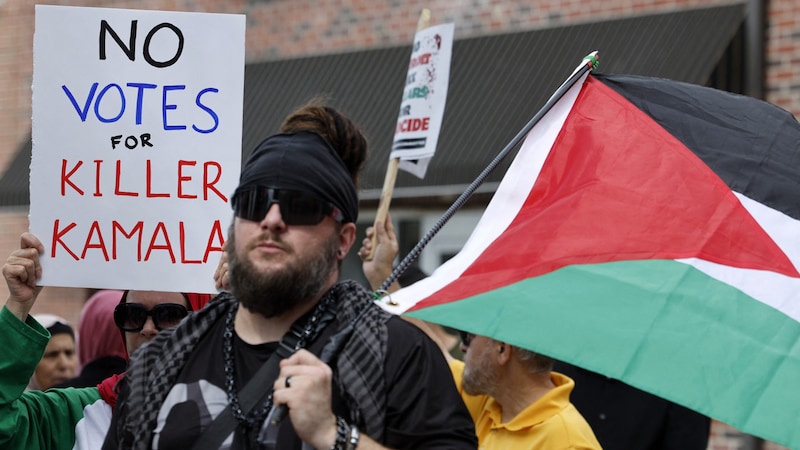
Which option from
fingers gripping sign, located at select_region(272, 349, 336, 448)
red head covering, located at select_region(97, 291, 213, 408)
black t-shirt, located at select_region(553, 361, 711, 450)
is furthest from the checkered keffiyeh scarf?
black t-shirt, located at select_region(553, 361, 711, 450)

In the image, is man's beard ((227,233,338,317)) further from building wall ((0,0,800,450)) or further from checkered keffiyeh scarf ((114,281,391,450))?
building wall ((0,0,800,450))

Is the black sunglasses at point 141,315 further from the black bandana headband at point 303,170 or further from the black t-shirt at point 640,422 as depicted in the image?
the black t-shirt at point 640,422

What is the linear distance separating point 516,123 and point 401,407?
729 cm

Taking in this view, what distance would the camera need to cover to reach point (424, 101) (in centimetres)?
627

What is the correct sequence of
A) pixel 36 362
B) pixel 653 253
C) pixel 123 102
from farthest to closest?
pixel 123 102 → pixel 36 362 → pixel 653 253

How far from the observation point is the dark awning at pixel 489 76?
32.3ft

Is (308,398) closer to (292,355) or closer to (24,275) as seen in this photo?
(292,355)

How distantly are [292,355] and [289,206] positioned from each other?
14.0 inches

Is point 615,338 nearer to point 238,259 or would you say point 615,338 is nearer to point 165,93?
point 238,259

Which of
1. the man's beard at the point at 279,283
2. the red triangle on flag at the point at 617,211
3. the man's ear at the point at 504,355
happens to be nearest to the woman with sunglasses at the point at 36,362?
the man's beard at the point at 279,283

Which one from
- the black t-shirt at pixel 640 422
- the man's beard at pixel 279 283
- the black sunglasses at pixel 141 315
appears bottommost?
the black t-shirt at pixel 640 422

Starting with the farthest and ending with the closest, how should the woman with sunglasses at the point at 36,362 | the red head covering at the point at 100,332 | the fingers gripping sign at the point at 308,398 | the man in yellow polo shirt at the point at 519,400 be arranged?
1. the red head covering at the point at 100,332
2. the man in yellow polo shirt at the point at 519,400
3. the woman with sunglasses at the point at 36,362
4. the fingers gripping sign at the point at 308,398

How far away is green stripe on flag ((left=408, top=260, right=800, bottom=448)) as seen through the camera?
3219mm

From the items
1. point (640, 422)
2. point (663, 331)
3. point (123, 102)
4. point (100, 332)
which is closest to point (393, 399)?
point (663, 331)
